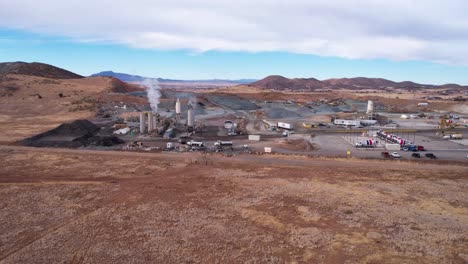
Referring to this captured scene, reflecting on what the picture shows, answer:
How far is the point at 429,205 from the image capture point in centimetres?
2327

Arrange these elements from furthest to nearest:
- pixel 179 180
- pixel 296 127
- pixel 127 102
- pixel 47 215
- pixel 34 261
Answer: pixel 127 102, pixel 296 127, pixel 179 180, pixel 47 215, pixel 34 261

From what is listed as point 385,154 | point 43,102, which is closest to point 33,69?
point 43,102

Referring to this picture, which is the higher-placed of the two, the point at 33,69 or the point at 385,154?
the point at 33,69

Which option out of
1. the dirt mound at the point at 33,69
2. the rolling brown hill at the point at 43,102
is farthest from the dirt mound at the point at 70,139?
the dirt mound at the point at 33,69

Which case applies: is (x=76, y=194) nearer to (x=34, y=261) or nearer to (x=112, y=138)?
(x=34, y=261)

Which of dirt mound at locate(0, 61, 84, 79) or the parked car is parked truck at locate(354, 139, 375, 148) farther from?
dirt mound at locate(0, 61, 84, 79)

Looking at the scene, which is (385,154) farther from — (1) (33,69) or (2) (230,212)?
(1) (33,69)

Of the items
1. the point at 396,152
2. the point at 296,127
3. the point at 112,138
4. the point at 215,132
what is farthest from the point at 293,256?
the point at 296,127

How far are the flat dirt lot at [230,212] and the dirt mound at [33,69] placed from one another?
4080 inches

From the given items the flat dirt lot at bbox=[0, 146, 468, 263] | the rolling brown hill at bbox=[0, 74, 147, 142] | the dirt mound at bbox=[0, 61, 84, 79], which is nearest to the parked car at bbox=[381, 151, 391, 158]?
the flat dirt lot at bbox=[0, 146, 468, 263]

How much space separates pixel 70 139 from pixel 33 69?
10072 cm

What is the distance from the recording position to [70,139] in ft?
142

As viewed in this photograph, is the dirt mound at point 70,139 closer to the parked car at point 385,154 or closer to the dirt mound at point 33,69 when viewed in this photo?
the parked car at point 385,154

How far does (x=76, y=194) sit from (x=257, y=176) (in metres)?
13.5
